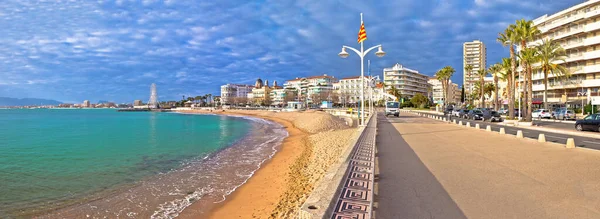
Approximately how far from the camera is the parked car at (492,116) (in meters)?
34.9

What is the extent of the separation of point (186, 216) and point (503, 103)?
83364mm

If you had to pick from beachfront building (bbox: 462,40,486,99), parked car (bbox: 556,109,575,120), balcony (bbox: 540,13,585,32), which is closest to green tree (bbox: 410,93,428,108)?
balcony (bbox: 540,13,585,32)

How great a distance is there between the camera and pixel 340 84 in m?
148

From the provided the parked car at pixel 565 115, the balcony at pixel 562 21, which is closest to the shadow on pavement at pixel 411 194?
the parked car at pixel 565 115

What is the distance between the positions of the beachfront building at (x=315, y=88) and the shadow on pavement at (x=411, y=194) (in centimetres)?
12335

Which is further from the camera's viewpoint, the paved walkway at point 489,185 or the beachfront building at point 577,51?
the beachfront building at point 577,51

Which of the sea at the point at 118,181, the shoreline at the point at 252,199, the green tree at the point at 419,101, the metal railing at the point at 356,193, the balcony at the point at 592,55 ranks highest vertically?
the balcony at the point at 592,55

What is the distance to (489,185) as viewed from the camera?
6.51m

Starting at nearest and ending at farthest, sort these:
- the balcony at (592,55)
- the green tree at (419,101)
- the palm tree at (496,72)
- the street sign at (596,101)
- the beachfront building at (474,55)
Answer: the street sign at (596,101) → the balcony at (592,55) → the palm tree at (496,72) → the green tree at (419,101) → the beachfront building at (474,55)

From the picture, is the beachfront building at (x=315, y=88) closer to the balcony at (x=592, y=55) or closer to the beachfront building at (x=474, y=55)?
the beachfront building at (x=474, y=55)

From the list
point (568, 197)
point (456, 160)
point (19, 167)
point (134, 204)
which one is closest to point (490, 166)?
point (456, 160)

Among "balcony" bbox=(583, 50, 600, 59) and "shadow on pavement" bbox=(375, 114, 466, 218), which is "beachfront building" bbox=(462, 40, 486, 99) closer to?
"balcony" bbox=(583, 50, 600, 59)

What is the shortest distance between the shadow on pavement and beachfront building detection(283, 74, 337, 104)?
123 meters

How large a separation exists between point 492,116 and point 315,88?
114 metres
